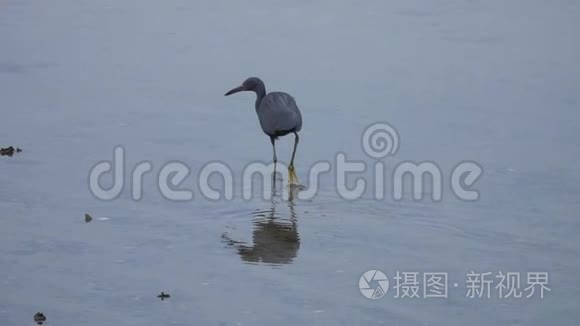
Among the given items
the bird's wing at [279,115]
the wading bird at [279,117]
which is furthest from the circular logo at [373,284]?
the bird's wing at [279,115]

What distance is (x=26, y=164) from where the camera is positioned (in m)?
10.3

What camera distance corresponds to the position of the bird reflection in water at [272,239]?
8.41m

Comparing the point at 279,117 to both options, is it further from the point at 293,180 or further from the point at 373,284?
the point at 373,284

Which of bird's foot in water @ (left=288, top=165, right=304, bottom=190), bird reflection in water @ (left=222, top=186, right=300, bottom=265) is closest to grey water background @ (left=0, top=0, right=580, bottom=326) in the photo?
bird reflection in water @ (left=222, top=186, right=300, bottom=265)

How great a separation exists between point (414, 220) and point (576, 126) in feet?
10.2

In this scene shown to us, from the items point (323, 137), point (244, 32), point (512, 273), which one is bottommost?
point (512, 273)

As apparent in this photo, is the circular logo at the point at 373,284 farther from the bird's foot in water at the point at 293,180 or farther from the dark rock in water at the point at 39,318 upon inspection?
the bird's foot in water at the point at 293,180

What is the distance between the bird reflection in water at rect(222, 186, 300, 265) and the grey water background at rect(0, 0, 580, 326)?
22mm

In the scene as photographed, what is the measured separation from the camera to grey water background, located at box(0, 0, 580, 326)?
300 inches

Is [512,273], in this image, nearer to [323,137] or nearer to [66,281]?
[66,281]

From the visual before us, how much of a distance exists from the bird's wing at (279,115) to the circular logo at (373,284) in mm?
2740

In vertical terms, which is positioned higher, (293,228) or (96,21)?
(96,21)

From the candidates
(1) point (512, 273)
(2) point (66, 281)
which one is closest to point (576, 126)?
(1) point (512, 273)

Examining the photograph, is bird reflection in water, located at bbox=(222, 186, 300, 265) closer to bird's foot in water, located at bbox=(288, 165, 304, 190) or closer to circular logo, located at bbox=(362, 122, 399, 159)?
bird's foot in water, located at bbox=(288, 165, 304, 190)
